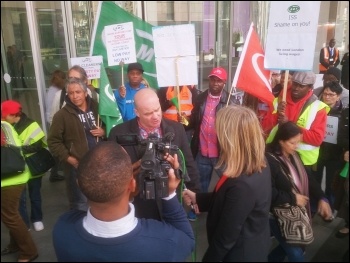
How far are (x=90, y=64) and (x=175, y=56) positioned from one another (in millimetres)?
1560

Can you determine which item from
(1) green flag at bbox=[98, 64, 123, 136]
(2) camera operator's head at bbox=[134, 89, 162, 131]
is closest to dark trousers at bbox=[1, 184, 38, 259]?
(2) camera operator's head at bbox=[134, 89, 162, 131]

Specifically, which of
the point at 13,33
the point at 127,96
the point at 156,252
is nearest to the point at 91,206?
the point at 156,252

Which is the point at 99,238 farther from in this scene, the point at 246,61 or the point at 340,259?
the point at 246,61

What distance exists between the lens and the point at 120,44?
3.13 m

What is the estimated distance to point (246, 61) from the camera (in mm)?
2562

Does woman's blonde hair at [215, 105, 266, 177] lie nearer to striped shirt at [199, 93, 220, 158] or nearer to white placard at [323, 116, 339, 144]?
white placard at [323, 116, 339, 144]

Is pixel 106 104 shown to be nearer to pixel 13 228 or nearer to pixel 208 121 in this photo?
pixel 208 121

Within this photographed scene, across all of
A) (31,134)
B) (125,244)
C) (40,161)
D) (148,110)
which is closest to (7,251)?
(125,244)

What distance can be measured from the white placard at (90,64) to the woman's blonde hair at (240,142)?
2438mm

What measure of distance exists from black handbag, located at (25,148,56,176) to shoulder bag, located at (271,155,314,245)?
2.11 metres

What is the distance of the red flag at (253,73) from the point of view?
2510 millimetres

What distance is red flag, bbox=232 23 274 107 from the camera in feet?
8.23

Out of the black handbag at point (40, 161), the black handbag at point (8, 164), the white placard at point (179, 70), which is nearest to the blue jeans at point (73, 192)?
the black handbag at point (40, 161)

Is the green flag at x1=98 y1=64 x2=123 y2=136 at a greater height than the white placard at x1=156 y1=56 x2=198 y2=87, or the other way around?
the white placard at x1=156 y1=56 x2=198 y2=87
